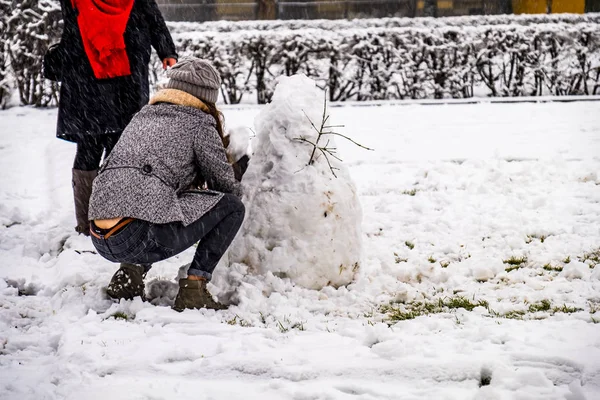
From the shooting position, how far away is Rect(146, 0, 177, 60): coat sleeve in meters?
4.54

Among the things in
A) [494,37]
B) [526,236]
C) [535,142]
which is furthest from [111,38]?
[494,37]

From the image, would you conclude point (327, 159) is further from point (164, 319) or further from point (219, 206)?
point (164, 319)

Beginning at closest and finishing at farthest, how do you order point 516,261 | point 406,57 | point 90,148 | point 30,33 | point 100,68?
1. point 516,261
2. point 100,68
3. point 90,148
4. point 30,33
5. point 406,57

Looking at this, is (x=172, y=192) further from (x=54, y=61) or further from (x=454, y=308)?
(x=54, y=61)

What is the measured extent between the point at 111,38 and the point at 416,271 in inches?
97.8

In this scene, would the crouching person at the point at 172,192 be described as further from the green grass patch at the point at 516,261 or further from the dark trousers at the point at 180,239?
the green grass patch at the point at 516,261

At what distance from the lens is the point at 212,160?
332cm

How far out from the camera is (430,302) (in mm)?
3594

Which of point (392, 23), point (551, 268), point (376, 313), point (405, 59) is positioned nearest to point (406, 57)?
point (405, 59)

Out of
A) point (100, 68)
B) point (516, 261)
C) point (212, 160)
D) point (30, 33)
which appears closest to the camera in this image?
point (212, 160)

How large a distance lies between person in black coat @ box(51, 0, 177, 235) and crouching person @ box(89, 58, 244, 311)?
1.10m

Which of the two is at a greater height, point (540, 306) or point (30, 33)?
point (30, 33)

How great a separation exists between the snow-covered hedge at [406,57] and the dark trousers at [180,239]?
24.2 ft

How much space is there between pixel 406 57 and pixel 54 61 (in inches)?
288
